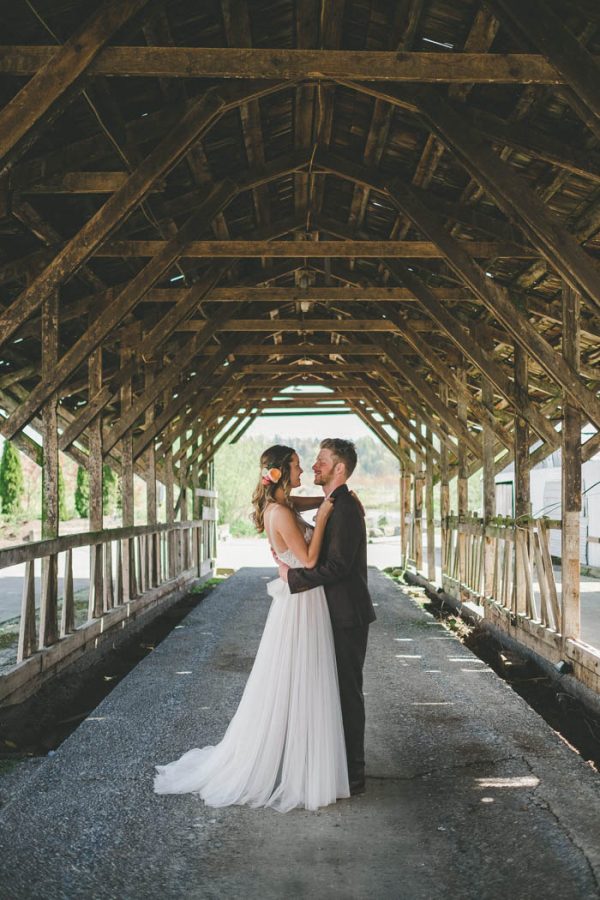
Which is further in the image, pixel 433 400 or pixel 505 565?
pixel 433 400

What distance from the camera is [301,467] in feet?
17.3

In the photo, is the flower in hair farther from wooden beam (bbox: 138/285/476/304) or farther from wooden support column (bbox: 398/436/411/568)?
wooden support column (bbox: 398/436/411/568)

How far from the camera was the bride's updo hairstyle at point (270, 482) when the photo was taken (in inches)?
152

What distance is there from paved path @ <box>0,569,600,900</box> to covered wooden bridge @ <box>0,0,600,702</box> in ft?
4.21

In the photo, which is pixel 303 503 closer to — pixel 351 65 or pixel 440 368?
pixel 351 65

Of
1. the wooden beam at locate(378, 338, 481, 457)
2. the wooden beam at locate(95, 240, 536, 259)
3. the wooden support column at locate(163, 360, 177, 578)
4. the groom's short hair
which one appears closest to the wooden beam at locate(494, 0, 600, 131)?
the groom's short hair

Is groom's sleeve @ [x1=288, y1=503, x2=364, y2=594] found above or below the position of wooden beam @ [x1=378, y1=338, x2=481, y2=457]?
below

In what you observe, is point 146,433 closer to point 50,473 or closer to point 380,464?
point 50,473

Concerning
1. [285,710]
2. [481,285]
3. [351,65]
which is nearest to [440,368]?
[481,285]

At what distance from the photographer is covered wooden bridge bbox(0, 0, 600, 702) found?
4332 mm

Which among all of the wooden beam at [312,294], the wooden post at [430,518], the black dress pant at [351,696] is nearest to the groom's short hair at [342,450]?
the black dress pant at [351,696]

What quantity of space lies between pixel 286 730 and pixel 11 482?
26.4 meters

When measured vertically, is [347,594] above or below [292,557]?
below

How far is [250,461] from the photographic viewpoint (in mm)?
43562
